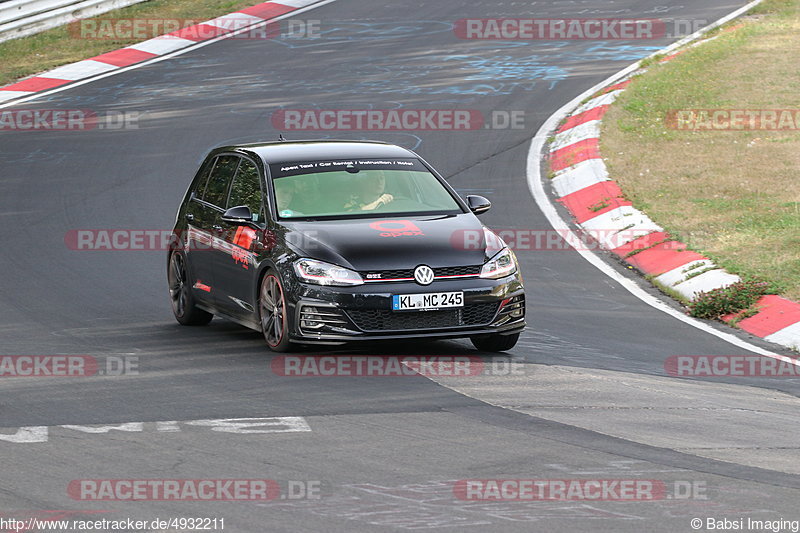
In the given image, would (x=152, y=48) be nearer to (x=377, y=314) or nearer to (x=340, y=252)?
(x=340, y=252)

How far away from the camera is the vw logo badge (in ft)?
31.4

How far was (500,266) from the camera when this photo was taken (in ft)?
32.9

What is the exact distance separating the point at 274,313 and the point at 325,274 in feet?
2.17

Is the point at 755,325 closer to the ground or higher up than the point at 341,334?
closer to the ground

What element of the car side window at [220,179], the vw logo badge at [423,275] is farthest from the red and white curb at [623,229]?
the car side window at [220,179]

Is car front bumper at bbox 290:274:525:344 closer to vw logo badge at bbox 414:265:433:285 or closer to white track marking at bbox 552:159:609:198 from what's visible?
vw logo badge at bbox 414:265:433:285

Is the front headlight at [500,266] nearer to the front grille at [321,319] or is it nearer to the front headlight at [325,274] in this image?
the front headlight at [325,274]

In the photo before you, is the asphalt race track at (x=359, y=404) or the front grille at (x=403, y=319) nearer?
the asphalt race track at (x=359, y=404)

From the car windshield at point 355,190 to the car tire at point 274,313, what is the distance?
618 mm

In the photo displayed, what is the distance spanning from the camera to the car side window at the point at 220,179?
37.5 feet

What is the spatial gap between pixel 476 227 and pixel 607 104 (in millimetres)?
11490

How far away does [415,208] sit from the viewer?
10656mm

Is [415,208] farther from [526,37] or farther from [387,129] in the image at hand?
[526,37]

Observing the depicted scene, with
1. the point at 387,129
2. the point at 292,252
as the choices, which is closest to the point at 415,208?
the point at 292,252
